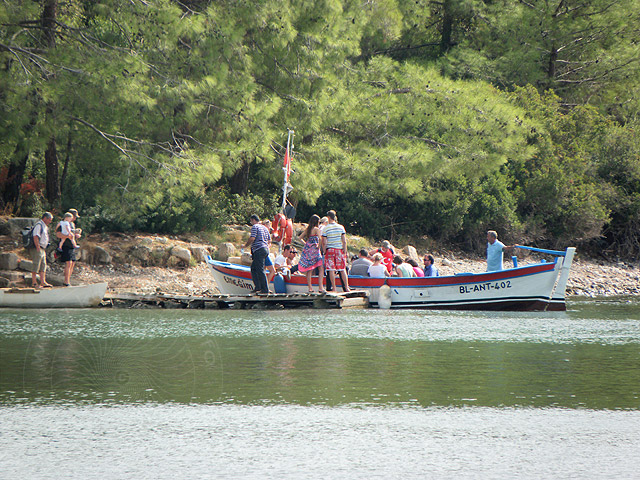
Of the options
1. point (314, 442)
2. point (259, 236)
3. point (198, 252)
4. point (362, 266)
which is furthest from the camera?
point (198, 252)

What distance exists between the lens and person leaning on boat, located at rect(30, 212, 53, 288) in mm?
19438

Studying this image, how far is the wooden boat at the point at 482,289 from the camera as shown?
778 inches

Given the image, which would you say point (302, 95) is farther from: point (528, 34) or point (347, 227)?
point (528, 34)

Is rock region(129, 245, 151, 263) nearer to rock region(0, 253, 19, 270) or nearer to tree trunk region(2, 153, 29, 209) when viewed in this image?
rock region(0, 253, 19, 270)

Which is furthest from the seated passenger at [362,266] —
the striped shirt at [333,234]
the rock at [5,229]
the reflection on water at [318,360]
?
the rock at [5,229]

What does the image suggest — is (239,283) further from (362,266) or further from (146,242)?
(146,242)

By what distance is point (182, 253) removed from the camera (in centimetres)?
2425

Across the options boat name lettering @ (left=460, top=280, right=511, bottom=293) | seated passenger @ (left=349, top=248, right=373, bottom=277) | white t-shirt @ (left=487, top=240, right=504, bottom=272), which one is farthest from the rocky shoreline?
white t-shirt @ (left=487, top=240, right=504, bottom=272)

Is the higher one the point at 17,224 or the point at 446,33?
the point at 446,33

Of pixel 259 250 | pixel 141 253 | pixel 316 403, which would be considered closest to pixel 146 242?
pixel 141 253

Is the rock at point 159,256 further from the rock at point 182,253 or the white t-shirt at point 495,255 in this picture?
the white t-shirt at point 495,255

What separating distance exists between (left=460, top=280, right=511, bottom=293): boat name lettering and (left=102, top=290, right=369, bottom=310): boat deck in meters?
2.75

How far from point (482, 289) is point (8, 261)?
12.1m

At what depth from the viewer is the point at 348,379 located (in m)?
9.76
